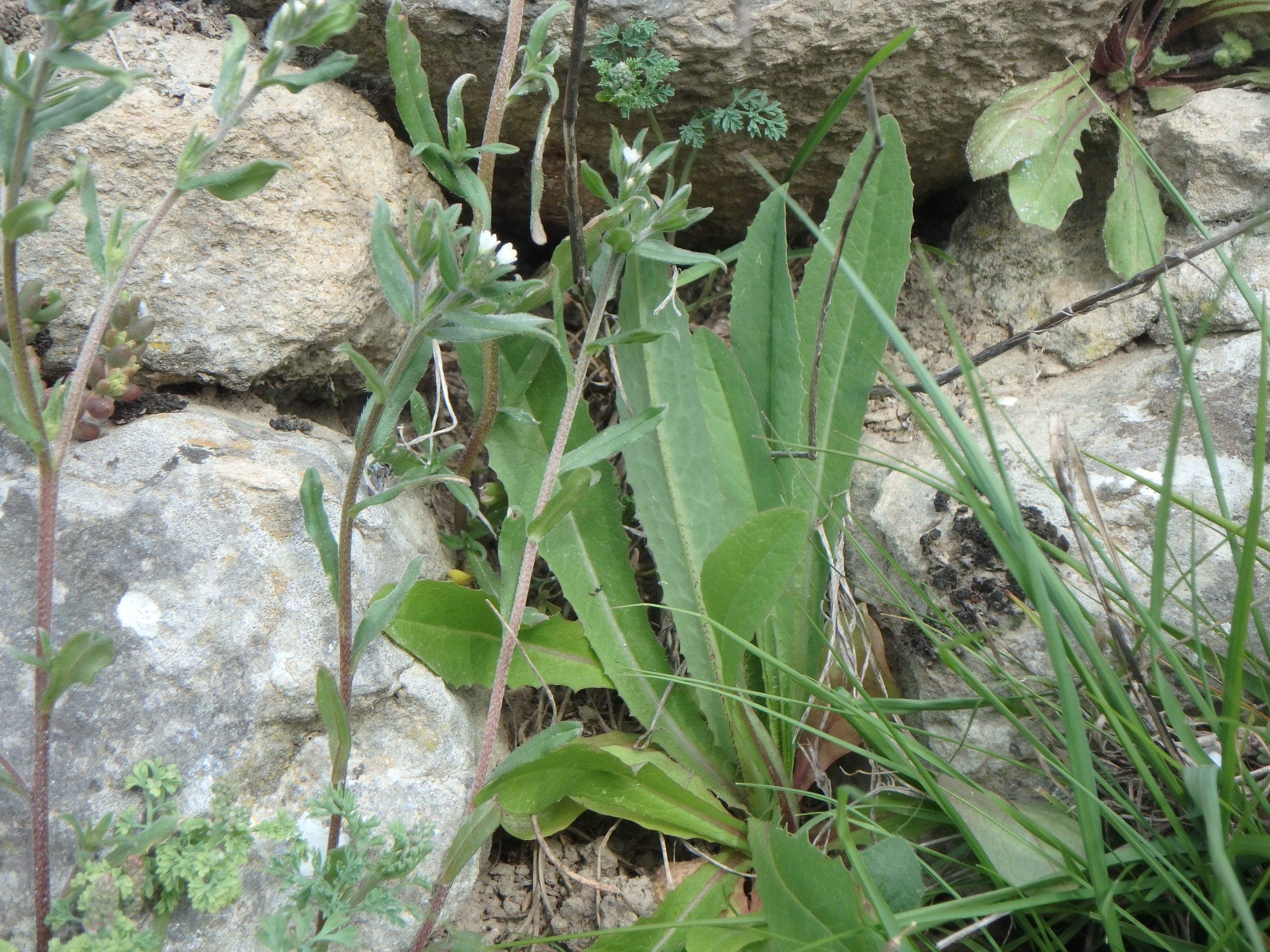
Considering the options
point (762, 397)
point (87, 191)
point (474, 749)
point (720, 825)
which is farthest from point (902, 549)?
point (87, 191)

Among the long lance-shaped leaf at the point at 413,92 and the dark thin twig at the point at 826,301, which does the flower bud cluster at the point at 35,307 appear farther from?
the dark thin twig at the point at 826,301

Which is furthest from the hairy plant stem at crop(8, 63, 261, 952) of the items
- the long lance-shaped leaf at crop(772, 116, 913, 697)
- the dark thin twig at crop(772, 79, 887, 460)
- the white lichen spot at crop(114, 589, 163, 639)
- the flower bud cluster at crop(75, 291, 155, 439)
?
the long lance-shaped leaf at crop(772, 116, 913, 697)

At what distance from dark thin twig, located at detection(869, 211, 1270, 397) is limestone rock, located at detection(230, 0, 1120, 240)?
0.52 m

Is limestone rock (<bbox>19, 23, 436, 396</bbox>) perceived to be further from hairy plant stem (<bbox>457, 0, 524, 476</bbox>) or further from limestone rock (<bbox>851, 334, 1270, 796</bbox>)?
limestone rock (<bbox>851, 334, 1270, 796</bbox>)

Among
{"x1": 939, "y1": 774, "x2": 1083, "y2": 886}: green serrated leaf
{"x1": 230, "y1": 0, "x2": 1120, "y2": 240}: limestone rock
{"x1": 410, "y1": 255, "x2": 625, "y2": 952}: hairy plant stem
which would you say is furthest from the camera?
{"x1": 230, "y1": 0, "x2": 1120, "y2": 240}: limestone rock

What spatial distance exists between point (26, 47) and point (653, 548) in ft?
5.10

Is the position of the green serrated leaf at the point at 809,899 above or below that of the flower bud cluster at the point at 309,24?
below

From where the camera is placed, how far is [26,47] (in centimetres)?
169

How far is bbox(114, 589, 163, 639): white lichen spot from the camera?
1.38m

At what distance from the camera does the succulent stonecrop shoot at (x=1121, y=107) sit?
1959mm

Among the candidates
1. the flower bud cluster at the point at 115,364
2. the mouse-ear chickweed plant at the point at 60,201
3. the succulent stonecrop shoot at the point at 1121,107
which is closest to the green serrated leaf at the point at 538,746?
the mouse-ear chickweed plant at the point at 60,201

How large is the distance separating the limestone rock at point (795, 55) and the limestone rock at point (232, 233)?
247 mm

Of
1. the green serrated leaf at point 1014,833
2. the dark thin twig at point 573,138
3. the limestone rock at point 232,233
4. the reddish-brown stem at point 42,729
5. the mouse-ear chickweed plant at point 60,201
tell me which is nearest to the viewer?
the mouse-ear chickweed plant at point 60,201

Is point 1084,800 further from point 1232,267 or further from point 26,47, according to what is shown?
point 26,47
